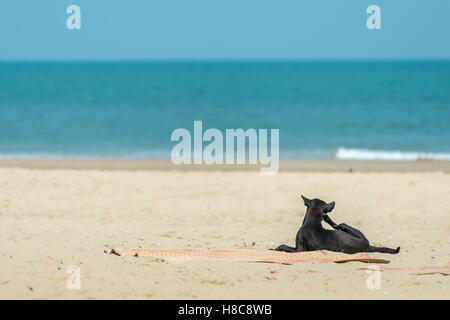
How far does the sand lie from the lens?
6.82 metres

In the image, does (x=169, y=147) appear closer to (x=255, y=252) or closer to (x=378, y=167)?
(x=378, y=167)

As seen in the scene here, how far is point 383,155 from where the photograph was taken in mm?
23312

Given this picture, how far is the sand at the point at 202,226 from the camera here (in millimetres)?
6816

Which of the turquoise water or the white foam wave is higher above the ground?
the turquoise water

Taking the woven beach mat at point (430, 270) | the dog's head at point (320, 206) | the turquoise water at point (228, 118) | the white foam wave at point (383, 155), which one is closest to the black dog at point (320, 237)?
the dog's head at point (320, 206)

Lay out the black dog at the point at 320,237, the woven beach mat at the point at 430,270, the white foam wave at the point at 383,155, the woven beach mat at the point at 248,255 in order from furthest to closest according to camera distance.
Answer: the white foam wave at the point at 383,155 → the black dog at the point at 320,237 → the woven beach mat at the point at 248,255 → the woven beach mat at the point at 430,270

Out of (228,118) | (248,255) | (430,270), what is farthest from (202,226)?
(228,118)

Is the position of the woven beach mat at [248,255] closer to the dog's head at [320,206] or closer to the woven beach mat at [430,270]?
the woven beach mat at [430,270]

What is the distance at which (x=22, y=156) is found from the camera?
22859 mm

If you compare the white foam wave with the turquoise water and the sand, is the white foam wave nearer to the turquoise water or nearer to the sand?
the turquoise water

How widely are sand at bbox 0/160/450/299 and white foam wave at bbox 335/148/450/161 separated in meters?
3.48

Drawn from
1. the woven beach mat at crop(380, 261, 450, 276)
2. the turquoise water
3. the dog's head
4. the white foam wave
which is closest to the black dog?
the dog's head

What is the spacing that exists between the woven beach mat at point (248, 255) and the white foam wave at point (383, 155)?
1460 centimetres

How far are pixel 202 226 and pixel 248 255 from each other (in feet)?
8.08
